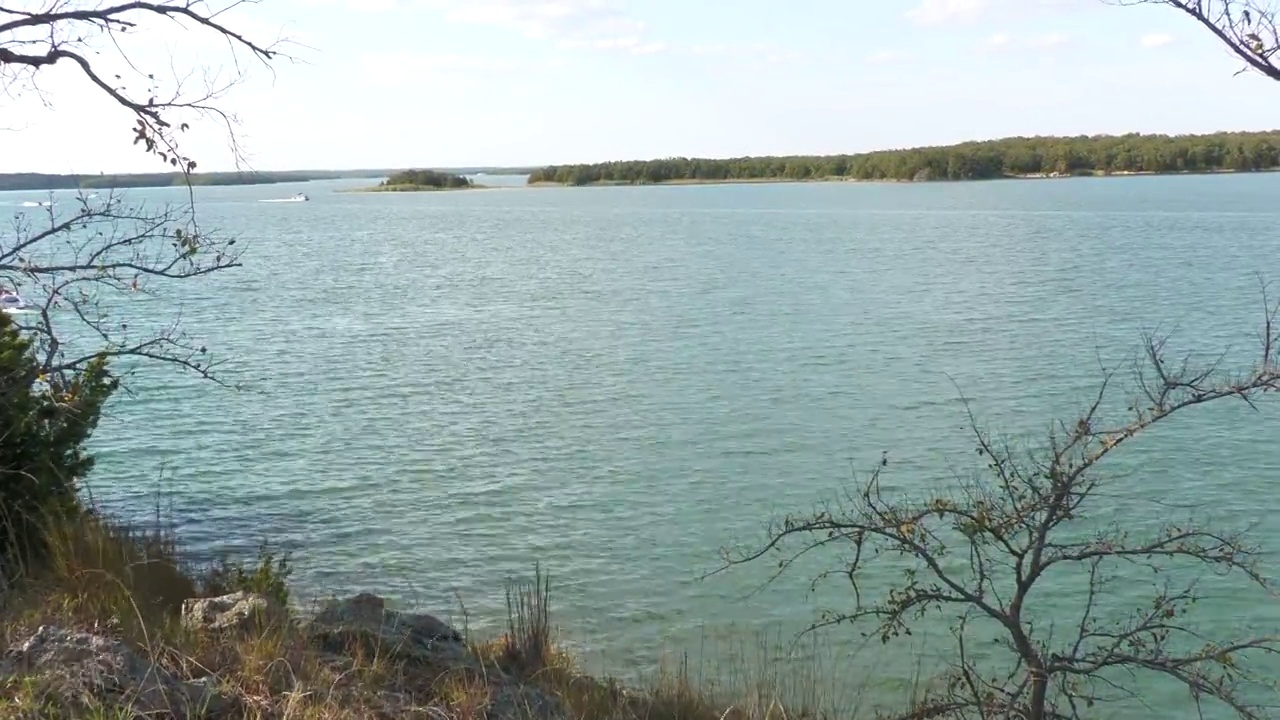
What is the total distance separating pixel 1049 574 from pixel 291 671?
9.44 meters

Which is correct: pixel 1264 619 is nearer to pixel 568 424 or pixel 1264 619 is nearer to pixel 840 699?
pixel 840 699

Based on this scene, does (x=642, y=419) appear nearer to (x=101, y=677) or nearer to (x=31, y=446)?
(x=31, y=446)

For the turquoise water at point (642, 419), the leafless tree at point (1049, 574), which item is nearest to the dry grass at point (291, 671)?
the leafless tree at point (1049, 574)

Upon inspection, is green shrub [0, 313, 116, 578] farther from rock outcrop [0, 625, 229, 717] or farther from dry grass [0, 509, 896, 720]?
rock outcrop [0, 625, 229, 717]

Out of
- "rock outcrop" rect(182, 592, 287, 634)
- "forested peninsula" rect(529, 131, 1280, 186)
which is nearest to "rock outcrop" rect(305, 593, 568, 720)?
"rock outcrop" rect(182, 592, 287, 634)

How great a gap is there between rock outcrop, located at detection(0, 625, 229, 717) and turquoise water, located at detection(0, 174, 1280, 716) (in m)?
5.96

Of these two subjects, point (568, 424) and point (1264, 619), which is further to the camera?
point (568, 424)

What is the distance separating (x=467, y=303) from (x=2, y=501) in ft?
103

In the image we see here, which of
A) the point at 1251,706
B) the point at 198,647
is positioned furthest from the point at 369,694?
the point at 1251,706

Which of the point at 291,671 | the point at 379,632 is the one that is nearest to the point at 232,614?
the point at 379,632

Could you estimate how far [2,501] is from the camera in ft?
27.9

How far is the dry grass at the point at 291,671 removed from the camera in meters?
5.48

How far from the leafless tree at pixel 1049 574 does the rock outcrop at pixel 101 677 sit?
3.84m

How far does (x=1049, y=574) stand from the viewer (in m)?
12.9
